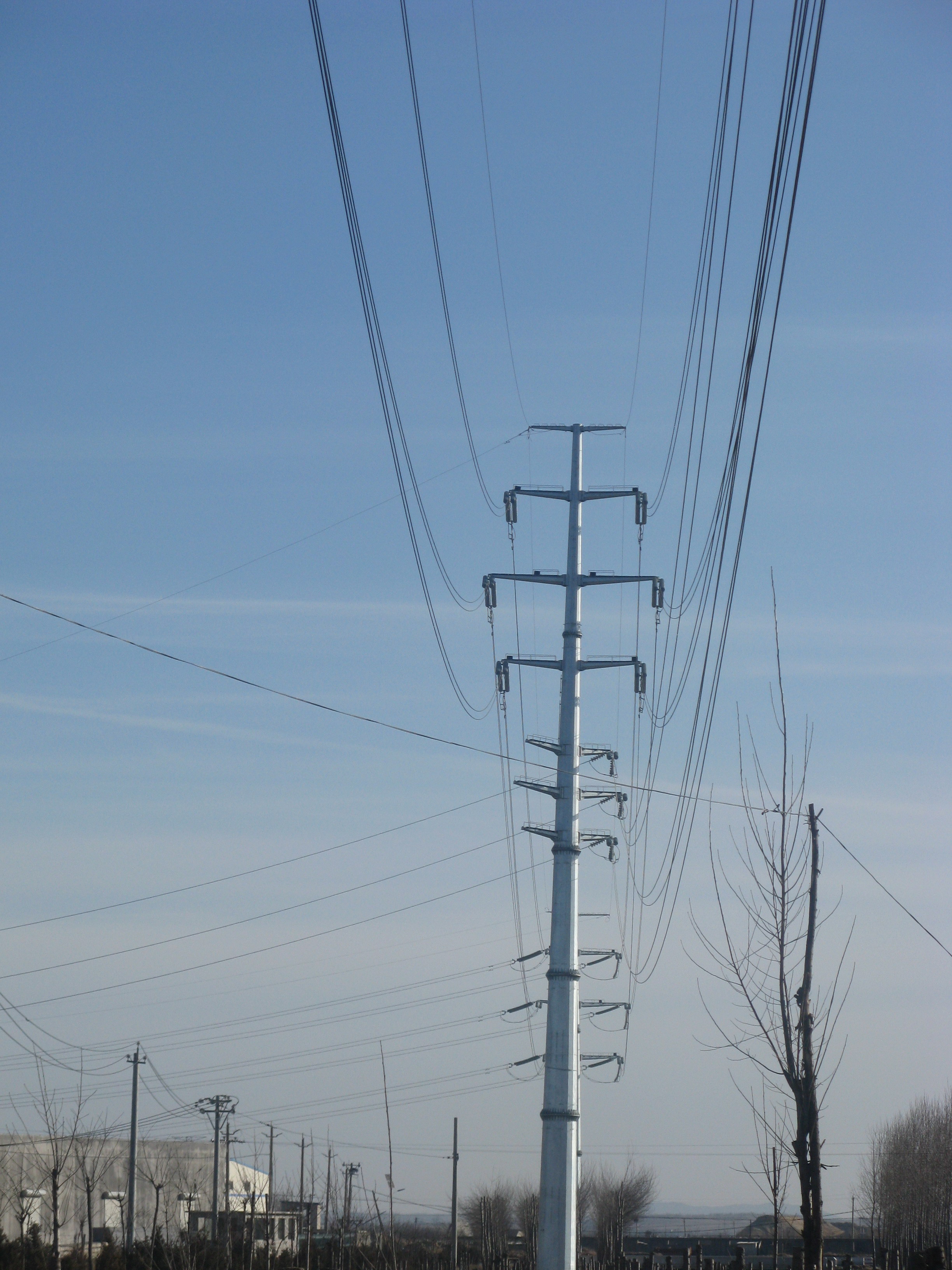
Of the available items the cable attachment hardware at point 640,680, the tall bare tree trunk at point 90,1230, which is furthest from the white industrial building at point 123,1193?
the cable attachment hardware at point 640,680

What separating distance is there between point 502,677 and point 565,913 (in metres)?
5.13

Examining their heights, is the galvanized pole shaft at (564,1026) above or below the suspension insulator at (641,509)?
below

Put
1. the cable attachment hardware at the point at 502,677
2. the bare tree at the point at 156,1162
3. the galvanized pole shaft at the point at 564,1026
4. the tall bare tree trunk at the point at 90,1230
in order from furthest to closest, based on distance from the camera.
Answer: the bare tree at the point at 156,1162
the tall bare tree trunk at the point at 90,1230
the cable attachment hardware at the point at 502,677
the galvanized pole shaft at the point at 564,1026

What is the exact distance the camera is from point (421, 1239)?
8881 cm

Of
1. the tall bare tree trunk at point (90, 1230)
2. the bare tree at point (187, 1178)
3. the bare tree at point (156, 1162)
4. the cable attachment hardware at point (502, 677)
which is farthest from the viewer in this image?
the bare tree at point (187, 1178)

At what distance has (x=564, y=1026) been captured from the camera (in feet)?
60.2

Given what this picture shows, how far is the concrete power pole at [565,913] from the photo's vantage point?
17625 millimetres

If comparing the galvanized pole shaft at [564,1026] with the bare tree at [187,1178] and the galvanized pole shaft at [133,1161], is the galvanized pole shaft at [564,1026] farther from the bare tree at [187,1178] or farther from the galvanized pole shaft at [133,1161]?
the bare tree at [187,1178]

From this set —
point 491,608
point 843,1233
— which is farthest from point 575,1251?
point 843,1233

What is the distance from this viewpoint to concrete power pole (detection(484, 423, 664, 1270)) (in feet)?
57.8

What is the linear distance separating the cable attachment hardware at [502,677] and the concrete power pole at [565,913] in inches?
0.6

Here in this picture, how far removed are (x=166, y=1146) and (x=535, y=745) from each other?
52099 mm

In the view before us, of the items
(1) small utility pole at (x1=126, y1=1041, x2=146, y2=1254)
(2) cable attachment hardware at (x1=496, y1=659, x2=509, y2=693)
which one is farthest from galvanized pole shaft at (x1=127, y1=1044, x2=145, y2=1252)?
(2) cable attachment hardware at (x1=496, y1=659, x2=509, y2=693)

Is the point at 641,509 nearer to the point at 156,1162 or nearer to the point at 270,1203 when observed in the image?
the point at 270,1203
